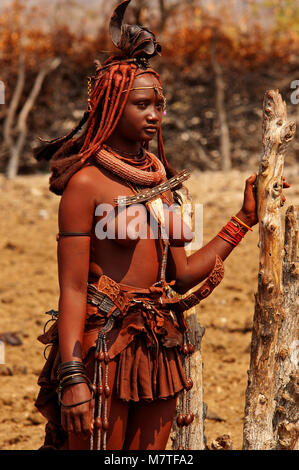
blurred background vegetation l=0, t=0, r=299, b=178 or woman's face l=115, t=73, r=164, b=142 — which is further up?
blurred background vegetation l=0, t=0, r=299, b=178

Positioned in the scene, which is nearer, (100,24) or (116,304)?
(116,304)

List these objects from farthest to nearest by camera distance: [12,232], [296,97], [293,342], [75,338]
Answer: [296,97]
[12,232]
[293,342]
[75,338]

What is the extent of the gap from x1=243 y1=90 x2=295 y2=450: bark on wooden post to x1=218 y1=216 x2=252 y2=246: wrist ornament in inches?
3.0

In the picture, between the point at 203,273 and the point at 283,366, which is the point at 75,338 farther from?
the point at 283,366

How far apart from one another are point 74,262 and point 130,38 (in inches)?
35.9

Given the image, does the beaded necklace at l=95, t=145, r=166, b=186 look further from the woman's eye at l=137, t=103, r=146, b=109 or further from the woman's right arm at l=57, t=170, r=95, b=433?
the woman's eye at l=137, t=103, r=146, b=109

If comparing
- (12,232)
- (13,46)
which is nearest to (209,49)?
(13,46)

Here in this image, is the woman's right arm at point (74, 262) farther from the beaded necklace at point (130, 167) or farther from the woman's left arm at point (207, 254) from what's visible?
the woman's left arm at point (207, 254)

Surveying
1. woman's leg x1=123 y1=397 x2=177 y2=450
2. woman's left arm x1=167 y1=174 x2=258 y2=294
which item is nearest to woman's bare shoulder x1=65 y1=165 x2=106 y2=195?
woman's left arm x1=167 y1=174 x2=258 y2=294

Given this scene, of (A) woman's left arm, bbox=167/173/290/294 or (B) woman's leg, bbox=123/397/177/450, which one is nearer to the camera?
(B) woman's leg, bbox=123/397/177/450

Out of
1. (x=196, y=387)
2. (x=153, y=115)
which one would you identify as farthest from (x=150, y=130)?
(x=196, y=387)

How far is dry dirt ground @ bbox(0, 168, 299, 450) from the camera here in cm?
459

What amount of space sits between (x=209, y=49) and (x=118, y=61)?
A: 358 inches
